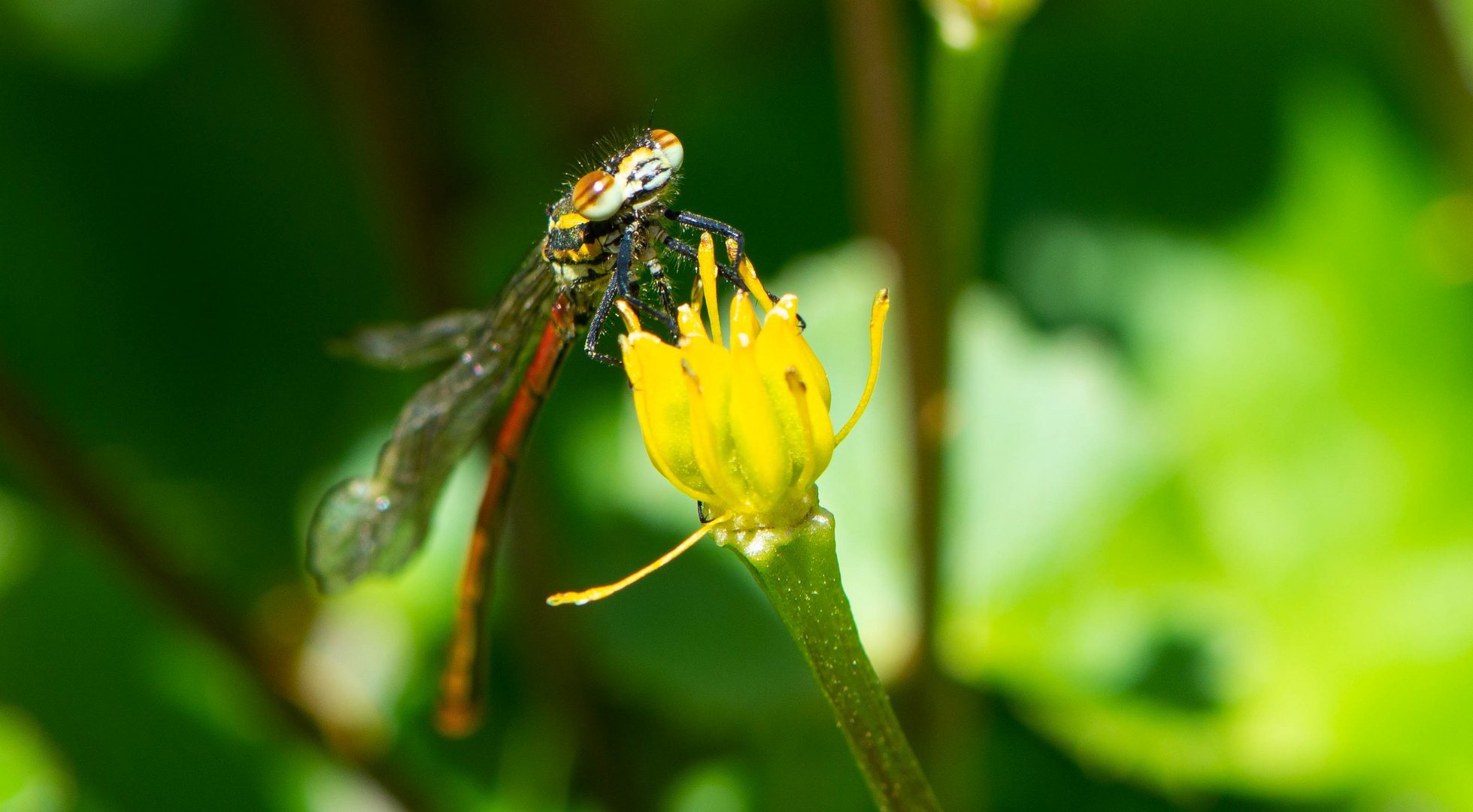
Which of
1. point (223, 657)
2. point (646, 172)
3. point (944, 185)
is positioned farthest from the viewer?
point (223, 657)

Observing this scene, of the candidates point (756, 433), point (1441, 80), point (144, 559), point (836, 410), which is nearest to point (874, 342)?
point (756, 433)

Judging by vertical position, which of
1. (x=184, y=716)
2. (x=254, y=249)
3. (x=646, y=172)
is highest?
(x=646, y=172)

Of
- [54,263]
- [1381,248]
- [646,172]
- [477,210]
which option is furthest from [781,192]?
[54,263]

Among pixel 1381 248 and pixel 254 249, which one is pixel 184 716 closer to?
pixel 254 249

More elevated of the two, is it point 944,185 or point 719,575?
point 944,185

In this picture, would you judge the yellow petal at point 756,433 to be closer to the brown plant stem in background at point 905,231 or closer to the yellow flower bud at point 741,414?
the yellow flower bud at point 741,414
